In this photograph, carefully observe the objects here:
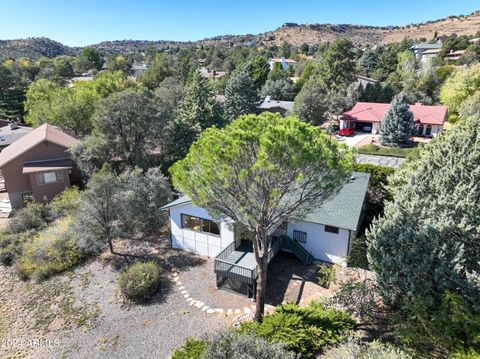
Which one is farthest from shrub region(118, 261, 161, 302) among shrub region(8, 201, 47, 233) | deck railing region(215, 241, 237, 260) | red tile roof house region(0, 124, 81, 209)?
red tile roof house region(0, 124, 81, 209)

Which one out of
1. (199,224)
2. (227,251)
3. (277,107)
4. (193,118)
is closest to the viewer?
(227,251)

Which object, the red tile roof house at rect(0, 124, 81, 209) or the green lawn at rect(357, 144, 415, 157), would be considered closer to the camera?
the red tile roof house at rect(0, 124, 81, 209)

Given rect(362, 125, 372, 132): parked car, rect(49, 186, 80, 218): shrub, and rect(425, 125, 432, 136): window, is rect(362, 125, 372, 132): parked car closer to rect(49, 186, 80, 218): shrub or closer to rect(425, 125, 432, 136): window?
rect(425, 125, 432, 136): window

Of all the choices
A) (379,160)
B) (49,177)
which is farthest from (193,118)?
(379,160)

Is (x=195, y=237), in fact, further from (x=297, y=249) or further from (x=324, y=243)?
(x=324, y=243)

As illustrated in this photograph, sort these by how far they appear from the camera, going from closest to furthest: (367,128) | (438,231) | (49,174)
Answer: (438,231) < (49,174) < (367,128)
